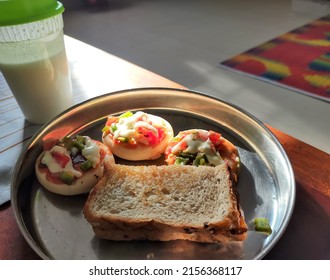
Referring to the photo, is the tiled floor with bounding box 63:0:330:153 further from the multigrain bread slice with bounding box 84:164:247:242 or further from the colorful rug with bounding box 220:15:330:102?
the multigrain bread slice with bounding box 84:164:247:242

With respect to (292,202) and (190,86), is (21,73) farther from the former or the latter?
(190,86)

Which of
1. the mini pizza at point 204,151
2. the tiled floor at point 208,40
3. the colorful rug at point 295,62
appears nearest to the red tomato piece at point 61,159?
the mini pizza at point 204,151

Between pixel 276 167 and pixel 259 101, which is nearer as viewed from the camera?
pixel 276 167

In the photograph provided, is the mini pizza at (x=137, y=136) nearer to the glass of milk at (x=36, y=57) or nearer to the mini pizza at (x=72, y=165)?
the mini pizza at (x=72, y=165)

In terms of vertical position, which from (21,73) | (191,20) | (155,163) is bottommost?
(191,20)

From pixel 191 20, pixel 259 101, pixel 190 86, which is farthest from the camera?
pixel 191 20

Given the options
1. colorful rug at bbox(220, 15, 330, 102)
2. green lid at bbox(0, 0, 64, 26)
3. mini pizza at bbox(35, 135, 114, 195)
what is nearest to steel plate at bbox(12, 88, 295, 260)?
mini pizza at bbox(35, 135, 114, 195)

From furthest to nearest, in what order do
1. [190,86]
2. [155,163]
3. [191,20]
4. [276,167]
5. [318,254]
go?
[191,20] < [190,86] < [155,163] < [276,167] < [318,254]

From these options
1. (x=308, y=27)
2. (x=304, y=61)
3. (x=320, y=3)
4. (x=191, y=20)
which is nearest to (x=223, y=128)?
(x=304, y=61)
